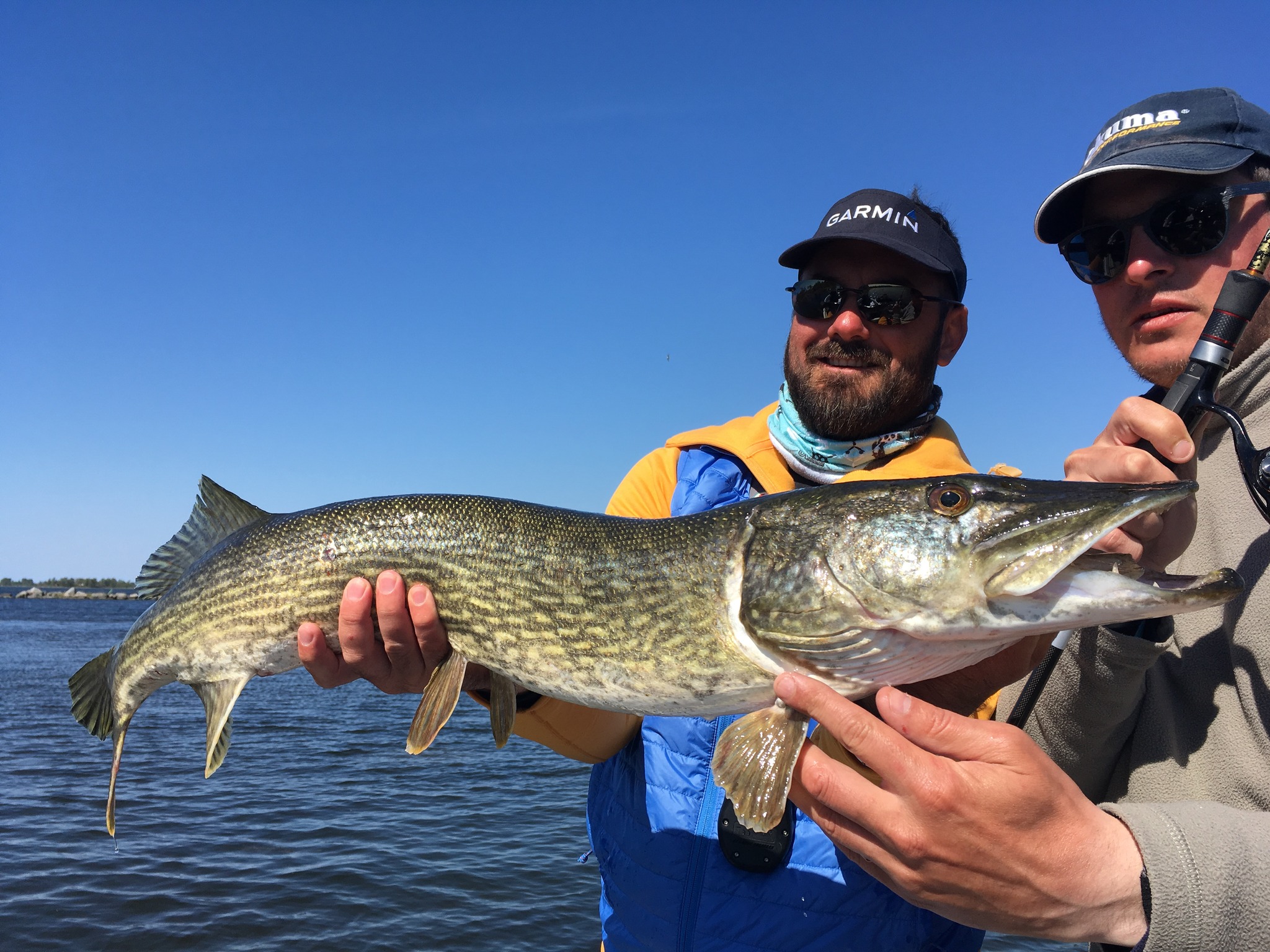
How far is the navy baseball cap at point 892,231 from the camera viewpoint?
11.1 ft

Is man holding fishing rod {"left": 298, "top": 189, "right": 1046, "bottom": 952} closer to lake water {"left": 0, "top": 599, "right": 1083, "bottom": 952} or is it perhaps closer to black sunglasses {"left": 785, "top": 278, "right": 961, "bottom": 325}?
black sunglasses {"left": 785, "top": 278, "right": 961, "bottom": 325}

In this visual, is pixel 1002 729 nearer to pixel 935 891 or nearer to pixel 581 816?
pixel 935 891

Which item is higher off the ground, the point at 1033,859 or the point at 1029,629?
the point at 1029,629

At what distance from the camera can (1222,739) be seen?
2.05 meters

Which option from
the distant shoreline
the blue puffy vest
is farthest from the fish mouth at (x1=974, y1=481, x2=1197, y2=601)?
the distant shoreline

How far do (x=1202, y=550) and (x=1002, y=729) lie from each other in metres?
1.19

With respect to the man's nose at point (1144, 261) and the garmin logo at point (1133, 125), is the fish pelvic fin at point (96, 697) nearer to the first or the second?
the man's nose at point (1144, 261)

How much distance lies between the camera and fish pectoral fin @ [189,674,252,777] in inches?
122

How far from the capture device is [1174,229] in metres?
2.47

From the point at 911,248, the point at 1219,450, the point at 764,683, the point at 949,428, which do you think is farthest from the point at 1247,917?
the point at 911,248

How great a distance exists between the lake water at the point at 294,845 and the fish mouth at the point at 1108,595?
6.43m

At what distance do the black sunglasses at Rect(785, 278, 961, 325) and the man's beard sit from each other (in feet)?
0.50

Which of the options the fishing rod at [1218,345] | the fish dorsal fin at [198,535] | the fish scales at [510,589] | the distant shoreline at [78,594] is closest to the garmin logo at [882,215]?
the fishing rod at [1218,345]

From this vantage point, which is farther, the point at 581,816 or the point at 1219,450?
the point at 581,816
